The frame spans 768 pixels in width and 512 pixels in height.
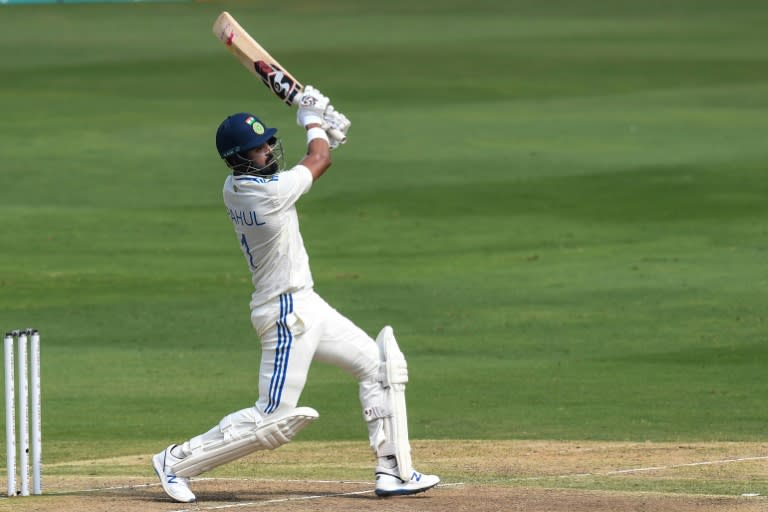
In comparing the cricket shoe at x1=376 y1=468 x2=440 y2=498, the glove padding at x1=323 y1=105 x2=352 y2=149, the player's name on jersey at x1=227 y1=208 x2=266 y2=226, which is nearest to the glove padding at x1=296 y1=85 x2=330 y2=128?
the glove padding at x1=323 y1=105 x2=352 y2=149

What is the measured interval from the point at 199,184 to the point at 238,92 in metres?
9.54

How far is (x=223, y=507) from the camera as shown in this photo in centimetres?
878

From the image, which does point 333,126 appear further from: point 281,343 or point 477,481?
point 477,481

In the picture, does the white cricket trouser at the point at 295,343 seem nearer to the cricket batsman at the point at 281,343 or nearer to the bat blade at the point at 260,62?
the cricket batsman at the point at 281,343

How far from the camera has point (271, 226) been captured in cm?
892

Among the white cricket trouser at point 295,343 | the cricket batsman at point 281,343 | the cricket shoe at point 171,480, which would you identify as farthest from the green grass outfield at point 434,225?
the white cricket trouser at point 295,343

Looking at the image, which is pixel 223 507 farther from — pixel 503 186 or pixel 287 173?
pixel 503 186

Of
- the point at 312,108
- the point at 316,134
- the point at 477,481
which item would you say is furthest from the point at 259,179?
the point at 477,481

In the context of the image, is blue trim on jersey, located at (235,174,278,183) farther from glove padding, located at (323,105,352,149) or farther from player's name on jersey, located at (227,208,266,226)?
glove padding, located at (323,105,352,149)

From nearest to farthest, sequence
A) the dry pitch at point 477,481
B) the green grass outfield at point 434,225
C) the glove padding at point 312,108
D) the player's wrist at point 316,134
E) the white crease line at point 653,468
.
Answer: the dry pitch at point 477,481
the player's wrist at point 316,134
the glove padding at point 312,108
the white crease line at point 653,468
the green grass outfield at point 434,225

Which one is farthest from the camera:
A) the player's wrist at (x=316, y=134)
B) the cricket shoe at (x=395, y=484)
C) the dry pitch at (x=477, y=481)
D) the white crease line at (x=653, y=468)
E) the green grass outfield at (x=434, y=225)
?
the green grass outfield at (x=434, y=225)

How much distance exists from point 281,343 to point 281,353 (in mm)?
54

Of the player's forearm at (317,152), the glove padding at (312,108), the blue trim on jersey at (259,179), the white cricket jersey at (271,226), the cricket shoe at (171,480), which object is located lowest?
the cricket shoe at (171,480)

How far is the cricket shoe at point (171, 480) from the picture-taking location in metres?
9.00
